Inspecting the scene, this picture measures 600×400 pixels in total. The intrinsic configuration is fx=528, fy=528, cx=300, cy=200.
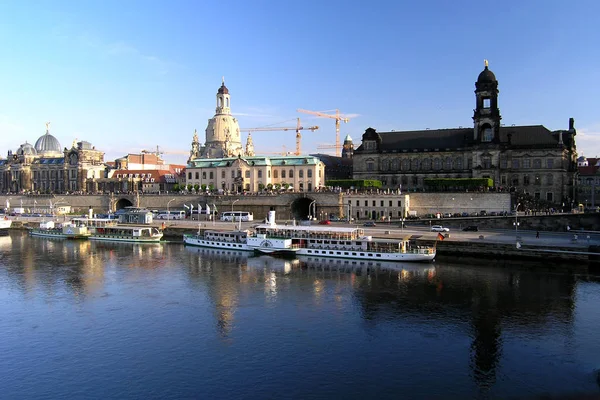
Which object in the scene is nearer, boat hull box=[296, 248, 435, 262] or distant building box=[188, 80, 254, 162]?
boat hull box=[296, 248, 435, 262]

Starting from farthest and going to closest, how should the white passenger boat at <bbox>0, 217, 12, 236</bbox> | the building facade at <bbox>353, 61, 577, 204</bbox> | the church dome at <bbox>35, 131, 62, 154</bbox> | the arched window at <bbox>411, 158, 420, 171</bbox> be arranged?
1. the church dome at <bbox>35, 131, 62, 154</bbox>
2. the arched window at <bbox>411, 158, 420, 171</bbox>
3. the white passenger boat at <bbox>0, 217, 12, 236</bbox>
4. the building facade at <bbox>353, 61, 577, 204</bbox>

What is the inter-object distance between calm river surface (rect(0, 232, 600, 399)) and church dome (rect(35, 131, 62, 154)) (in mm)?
112270

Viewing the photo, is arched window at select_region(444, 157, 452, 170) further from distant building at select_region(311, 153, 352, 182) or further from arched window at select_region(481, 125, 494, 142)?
distant building at select_region(311, 153, 352, 182)

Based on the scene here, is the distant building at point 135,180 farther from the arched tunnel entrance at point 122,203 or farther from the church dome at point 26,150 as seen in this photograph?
the church dome at point 26,150

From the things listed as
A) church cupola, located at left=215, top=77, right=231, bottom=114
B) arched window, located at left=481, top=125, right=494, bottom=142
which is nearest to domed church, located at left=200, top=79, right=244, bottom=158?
church cupola, located at left=215, top=77, right=231, bottom=114

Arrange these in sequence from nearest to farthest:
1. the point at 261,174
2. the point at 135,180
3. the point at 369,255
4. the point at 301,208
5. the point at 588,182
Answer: the point at 369,255 < the point at 301,208 < the point at 261,174 < the point at 588,182 < the point at 135,180

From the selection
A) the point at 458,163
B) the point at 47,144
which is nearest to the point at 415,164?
the point at 458,163

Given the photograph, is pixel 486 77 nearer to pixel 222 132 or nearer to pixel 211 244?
pixel 211 244

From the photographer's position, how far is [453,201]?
8494 centimetres

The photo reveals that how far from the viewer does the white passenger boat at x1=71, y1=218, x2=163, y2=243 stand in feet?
260

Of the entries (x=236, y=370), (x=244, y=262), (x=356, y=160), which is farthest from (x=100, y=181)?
(x=236, y=370)

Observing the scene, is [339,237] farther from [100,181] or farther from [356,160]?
[100,181]

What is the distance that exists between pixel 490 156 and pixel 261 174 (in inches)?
1680

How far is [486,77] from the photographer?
91188mm
